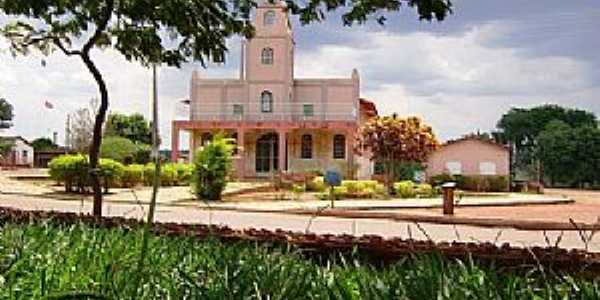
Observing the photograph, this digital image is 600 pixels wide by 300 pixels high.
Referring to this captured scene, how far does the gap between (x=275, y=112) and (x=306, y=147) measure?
9.10ft

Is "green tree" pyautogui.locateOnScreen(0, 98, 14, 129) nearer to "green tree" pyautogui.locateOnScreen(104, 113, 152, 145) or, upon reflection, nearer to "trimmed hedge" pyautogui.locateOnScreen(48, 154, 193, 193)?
"green tree" pyautogui.locateOnScreen(104, 113, 152, 145)

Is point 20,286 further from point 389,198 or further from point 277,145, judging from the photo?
point 277,145

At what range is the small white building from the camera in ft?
185

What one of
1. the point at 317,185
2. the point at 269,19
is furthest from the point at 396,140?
the point at 269,19

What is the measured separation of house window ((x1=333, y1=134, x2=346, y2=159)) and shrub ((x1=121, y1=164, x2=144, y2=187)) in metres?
12.8

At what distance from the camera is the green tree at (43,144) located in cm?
6014

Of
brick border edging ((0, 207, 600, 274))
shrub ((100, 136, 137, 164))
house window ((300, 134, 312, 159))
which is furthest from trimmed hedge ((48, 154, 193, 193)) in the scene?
brick border edging ((0, 207, 600, 274))

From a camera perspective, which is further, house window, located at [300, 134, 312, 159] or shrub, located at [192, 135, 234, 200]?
house window, located at [300, 134, 312, 159]

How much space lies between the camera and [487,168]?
140 ft

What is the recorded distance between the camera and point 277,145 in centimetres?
4303

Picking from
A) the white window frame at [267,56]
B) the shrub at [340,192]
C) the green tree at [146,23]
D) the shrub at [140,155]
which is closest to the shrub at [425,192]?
the shrub at [340,192]

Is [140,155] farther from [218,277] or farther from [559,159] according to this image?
[218,277]

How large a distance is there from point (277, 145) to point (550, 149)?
2057cm

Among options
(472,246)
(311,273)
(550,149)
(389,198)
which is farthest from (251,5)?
(550,149)
